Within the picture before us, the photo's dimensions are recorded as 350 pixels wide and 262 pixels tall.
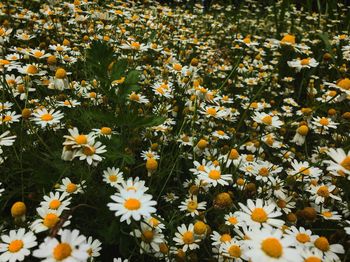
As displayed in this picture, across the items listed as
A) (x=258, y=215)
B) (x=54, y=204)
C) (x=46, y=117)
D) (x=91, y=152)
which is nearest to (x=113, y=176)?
(x=91, y=152)

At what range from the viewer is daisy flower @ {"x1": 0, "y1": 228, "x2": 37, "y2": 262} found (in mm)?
1187

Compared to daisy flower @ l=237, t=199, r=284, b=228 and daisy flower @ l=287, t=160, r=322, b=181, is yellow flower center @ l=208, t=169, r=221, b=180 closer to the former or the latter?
daisy flower @ l=237, t=199, r=284, b=228

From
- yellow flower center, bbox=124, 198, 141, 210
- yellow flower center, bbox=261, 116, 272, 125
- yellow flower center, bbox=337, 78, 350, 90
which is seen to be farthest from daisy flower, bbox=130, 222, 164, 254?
yellow flower center, bbox=337, 78, 350, 90

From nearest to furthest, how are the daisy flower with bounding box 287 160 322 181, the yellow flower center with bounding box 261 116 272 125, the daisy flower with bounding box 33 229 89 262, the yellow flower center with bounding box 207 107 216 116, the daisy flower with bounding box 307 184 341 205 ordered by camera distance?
1. the daisy flower with bounding box 33 229 89 262
2. the daisy flower with bounding box 307 184 341 205
3. the daisy flower with bounding box 287 160 322 181
4. the yellow flower center with bounding box 261 116 272 125
5. the yellow flower center with bounding box 207 107 216 116

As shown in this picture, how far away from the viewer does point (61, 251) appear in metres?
0.98

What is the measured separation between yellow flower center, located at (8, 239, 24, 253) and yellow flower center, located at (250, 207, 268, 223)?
859 millimetres

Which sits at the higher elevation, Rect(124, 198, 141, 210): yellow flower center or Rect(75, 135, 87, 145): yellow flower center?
Rect(75, 135, 87, 145): yellow flower center

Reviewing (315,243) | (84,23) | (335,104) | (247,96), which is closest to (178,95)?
(247,96)

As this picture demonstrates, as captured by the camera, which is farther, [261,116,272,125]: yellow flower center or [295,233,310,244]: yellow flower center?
[261,116,272,125]: yellow flower center

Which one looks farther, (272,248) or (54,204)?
(54,204)

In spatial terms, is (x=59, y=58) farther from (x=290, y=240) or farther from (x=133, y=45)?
(x=290, y=240)

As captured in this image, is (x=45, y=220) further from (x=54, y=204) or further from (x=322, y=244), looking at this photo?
(x=322, y=244)

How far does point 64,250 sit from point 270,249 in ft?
1.94

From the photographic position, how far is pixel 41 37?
3697 millimetres
